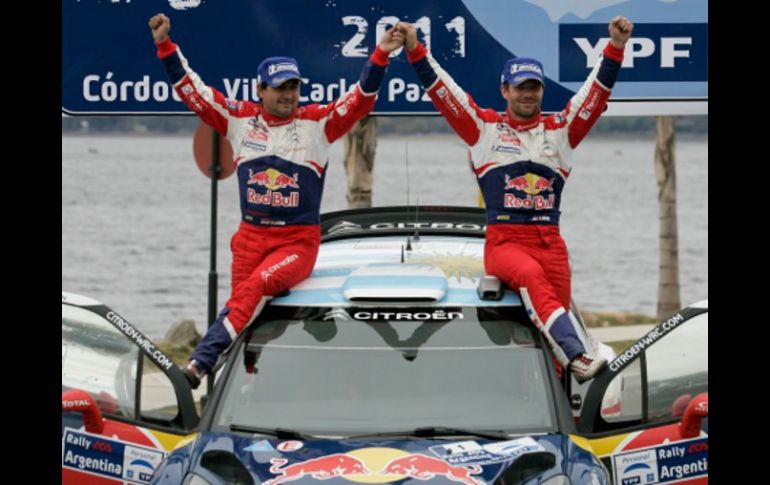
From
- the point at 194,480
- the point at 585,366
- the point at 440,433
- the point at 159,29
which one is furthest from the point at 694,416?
the point at 159,29

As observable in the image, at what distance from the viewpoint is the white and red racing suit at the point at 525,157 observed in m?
8.33

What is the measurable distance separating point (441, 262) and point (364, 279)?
0.65 m

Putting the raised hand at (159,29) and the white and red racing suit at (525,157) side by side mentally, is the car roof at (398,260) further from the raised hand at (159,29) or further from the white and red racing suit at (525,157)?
the raised hand at (159,29)

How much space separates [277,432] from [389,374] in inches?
23.7

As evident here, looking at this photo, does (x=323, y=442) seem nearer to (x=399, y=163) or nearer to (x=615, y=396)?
(x=615, y=396)

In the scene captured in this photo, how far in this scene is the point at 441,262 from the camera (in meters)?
8.17

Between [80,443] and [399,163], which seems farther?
[399,163]

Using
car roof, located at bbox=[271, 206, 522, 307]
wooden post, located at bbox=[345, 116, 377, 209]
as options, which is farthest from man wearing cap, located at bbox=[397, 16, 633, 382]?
wooden post, located at bbox=[345, 116, 377, 209]

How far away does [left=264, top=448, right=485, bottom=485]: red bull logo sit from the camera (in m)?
6.48

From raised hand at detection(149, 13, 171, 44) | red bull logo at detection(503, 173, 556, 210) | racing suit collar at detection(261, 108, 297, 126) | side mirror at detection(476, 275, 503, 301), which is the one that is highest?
raised hand at detection(149, 13, 171, 44)

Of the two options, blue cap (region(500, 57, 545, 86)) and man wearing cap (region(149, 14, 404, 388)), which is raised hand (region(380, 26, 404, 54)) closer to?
man wearing cap (region(149, 14, 404, 388))

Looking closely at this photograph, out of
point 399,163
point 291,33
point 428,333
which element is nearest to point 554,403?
point 428,333

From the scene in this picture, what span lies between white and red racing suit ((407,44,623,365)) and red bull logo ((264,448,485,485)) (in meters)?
1.81

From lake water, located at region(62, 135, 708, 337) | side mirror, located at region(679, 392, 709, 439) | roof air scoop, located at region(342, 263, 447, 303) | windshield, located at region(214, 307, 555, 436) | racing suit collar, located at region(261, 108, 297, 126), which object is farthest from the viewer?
lake water, located at region(62, 135, 708, 337)
